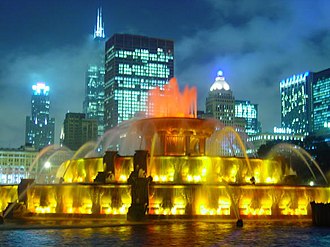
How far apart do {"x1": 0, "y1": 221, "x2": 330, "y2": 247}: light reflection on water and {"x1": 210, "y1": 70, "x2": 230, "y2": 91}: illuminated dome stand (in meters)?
145

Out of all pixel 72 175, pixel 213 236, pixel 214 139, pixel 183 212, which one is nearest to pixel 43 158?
pixel 214 139

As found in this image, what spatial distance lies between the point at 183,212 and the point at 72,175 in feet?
38.6

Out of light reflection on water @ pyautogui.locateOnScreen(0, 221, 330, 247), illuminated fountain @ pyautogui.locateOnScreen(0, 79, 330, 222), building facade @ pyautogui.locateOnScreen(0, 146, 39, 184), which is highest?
building facade @ pyautogui.locateOnScreen(0, 146, 39, 184)

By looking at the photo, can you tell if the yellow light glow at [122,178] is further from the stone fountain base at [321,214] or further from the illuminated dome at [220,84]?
the illuminated dome at [220,84]

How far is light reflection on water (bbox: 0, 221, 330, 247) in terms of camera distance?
2073cm

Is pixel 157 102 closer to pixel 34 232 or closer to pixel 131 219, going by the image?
pixel 131 219

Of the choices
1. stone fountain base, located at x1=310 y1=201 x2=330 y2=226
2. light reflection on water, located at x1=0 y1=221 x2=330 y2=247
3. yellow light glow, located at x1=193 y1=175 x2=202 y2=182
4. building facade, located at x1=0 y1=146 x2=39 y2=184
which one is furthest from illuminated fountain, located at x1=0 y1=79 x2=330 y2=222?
building facade, located at x1=0 y1=146 x2=39 y2=184

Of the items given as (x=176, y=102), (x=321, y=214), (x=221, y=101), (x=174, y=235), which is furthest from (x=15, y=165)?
(x=174, y=235)

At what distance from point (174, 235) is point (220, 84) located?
151998 millimetres

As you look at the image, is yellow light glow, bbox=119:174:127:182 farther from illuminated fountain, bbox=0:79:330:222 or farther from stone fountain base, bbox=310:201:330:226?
stone fountain base, bbox=310:201:330:226

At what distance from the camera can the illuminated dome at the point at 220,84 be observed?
568 ft

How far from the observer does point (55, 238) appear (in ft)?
73.2

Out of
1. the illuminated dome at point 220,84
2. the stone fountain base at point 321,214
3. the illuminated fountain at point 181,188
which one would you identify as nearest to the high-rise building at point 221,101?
the illuminated dome at point 220,84

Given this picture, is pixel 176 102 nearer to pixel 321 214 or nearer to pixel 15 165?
pixel 321 214
